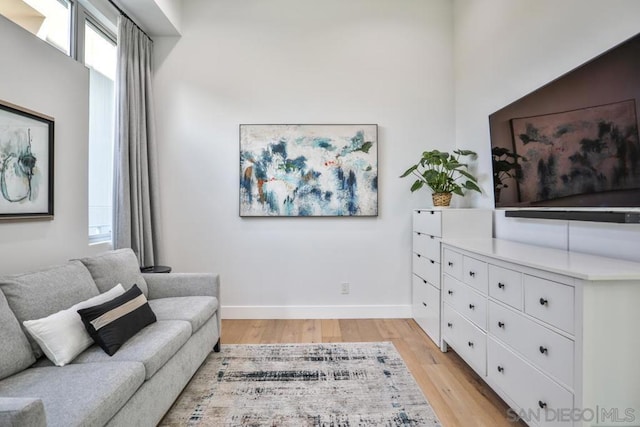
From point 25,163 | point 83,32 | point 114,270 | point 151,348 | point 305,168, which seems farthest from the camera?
point 305,168

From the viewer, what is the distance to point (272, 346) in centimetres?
283

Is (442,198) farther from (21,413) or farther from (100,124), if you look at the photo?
(100,124)

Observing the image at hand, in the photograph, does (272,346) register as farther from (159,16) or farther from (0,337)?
(159,16)

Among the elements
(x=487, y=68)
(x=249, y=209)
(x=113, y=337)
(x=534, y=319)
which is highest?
(x=487, y=68)

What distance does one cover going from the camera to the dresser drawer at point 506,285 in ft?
5.70

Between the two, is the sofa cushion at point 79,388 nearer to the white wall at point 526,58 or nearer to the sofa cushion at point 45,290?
the sofa cushion at point 45,290

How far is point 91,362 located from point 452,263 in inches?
91.9

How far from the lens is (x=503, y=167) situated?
2.53 m

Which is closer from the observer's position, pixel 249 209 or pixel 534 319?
pixel 534 319

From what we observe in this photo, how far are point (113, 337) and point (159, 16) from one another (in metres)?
2.94

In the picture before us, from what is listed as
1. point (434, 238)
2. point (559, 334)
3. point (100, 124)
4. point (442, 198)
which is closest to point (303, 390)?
point (559, 334)

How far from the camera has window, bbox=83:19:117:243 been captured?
2.86m

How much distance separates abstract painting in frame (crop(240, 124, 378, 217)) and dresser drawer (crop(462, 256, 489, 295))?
136 cm

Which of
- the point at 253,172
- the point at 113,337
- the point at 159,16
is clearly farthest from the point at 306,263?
the point at 159,16
